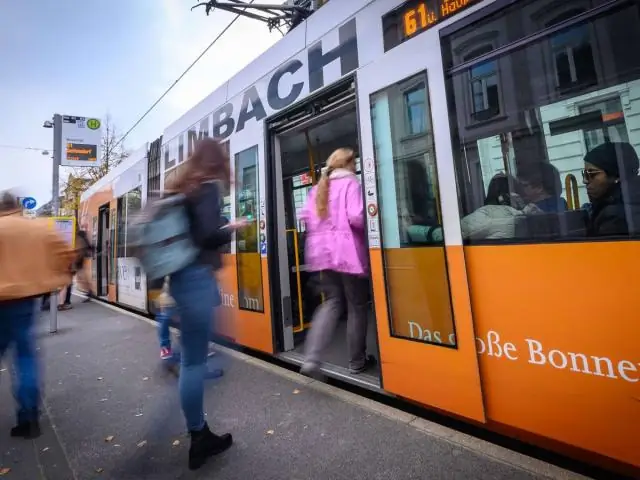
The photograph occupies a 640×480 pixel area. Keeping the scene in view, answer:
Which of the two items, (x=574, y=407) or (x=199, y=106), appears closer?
(x=574, y=407)

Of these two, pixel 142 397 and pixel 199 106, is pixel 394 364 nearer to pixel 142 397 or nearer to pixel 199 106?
pixel 142 397

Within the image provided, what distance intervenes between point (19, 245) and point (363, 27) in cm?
291

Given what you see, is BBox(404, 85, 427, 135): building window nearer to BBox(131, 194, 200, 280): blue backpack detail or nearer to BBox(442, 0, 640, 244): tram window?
BBox(442, 0, 640, 244): tram window

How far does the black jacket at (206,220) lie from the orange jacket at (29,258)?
139 cm

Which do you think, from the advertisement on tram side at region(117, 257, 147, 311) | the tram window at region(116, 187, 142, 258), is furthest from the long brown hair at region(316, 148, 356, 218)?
the tram window at region(116, 187, 142, 258)

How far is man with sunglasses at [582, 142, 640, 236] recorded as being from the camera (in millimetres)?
1626

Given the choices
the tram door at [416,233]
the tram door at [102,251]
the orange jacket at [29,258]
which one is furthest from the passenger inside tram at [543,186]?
the tram door at [102,251]

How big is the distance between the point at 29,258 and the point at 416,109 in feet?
9.39

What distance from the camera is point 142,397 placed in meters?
3.28

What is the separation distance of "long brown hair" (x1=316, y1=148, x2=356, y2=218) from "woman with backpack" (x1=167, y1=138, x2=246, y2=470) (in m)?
1.02

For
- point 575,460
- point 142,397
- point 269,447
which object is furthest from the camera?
point 142,397

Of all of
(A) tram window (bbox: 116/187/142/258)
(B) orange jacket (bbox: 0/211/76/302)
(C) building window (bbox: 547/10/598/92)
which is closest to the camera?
(C) building window (bbox: 547/10/598/92)

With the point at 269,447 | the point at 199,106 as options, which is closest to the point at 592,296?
the point at 269,447

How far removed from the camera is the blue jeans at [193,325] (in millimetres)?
2066
